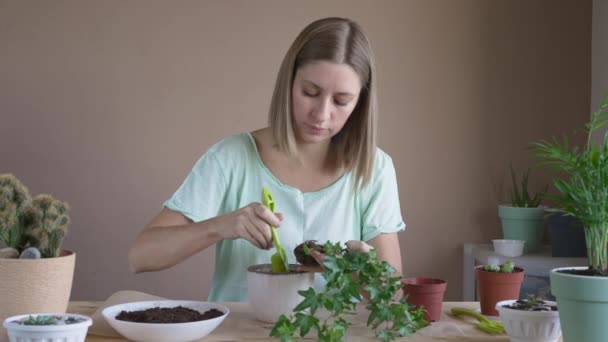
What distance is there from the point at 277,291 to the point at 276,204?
62 centimetres

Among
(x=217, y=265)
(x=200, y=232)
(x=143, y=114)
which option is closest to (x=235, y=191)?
(x=217, y=265)

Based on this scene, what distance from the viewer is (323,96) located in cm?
179

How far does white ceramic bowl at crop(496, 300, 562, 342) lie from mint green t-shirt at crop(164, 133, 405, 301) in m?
0.70

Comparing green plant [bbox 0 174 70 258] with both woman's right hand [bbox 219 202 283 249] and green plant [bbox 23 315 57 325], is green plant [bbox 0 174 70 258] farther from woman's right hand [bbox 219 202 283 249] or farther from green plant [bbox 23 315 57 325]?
woman's right hand [bbox 219 202 283 249]

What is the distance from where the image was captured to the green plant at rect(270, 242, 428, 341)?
1.11m

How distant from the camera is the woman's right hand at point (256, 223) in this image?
1.50m

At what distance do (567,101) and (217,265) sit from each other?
1.72m

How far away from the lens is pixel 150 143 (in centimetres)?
301

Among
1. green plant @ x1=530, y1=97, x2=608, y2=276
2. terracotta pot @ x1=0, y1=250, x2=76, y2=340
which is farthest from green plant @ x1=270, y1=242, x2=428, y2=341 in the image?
terracotta pot @ x1=0, y1=250, x2=76, y2=340

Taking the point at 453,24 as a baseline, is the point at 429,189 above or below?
below

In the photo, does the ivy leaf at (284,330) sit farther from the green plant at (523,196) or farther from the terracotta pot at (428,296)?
the green plant at (523,196)

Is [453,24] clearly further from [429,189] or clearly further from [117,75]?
[117,75]

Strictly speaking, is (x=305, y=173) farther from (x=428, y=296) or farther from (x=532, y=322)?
(x=532, y=322)

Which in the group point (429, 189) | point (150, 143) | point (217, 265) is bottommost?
point (217, 265)
